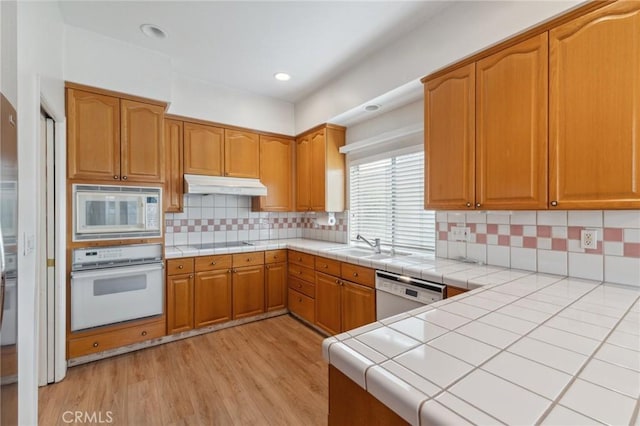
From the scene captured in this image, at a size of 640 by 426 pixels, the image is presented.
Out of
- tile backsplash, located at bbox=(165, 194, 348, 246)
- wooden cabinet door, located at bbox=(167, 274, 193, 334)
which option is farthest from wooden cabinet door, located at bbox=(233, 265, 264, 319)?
tile backsplash, located at bbox=(165, 194, 348, 246)

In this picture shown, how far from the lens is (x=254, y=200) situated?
3.63 meters

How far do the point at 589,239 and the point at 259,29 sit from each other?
8.65 feet

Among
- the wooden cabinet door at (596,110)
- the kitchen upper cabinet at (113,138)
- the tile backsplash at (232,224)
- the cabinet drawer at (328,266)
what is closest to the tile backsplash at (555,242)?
the wooden cabinet door at (596,110)

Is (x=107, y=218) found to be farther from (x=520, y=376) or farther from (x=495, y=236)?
(x=495, y=236)

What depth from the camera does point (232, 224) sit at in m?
3.58

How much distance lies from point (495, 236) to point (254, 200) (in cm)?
265

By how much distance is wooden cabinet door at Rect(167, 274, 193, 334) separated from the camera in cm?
269

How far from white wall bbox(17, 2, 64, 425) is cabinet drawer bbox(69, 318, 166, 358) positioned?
2.66 ft

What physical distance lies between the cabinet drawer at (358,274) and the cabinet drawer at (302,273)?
0.50m

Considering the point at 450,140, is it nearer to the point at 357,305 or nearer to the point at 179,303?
the point at 357,305

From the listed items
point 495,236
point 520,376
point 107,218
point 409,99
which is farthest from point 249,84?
point 520,376

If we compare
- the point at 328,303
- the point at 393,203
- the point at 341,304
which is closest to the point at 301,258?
the point at 328,303

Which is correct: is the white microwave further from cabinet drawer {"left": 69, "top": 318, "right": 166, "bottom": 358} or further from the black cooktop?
cabinet drawer {"left": 69, "top": 318, "right": 166, "bottom": 358}

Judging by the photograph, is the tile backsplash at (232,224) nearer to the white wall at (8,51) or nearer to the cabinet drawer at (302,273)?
the cabinet drawer at (302,273)
